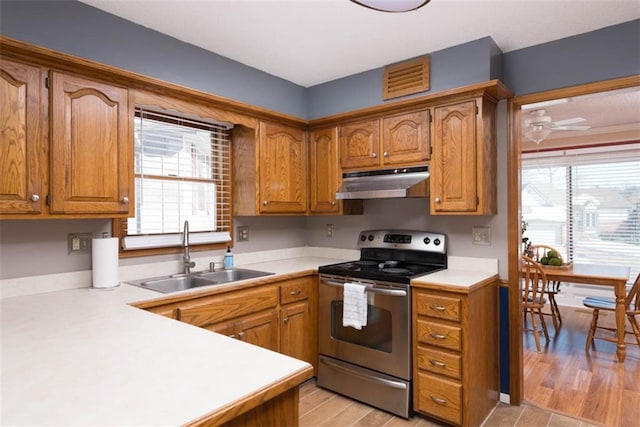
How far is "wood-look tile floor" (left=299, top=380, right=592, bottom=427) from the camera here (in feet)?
8.14

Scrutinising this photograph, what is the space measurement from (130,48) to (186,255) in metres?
1.43

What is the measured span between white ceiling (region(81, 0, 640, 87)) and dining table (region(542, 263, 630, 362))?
7.56 ft

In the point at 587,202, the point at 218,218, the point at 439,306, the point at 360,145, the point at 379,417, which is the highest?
the point at 360,145

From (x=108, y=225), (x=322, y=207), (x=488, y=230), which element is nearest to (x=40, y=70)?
(x=108, y=225)

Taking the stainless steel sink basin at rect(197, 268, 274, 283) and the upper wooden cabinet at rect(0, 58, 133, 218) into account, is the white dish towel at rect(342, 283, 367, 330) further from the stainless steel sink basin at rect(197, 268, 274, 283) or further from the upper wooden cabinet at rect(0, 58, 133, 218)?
the upper wooden cabinet at rect(0, 58, 133, 218)

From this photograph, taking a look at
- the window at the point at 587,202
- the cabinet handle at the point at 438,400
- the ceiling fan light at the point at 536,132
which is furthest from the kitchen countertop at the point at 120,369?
the window at the point at 587,202

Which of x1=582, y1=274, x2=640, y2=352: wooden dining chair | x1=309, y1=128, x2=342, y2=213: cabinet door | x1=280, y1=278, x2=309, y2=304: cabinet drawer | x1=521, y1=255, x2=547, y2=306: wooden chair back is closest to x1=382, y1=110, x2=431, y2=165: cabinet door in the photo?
x1=309, y1=128, x2=342, y2=213: cabinet door

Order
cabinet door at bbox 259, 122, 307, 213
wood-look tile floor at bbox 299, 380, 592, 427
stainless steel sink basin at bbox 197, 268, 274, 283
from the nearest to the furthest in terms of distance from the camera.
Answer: wood-look tile floor at bbox 299, 380, 592, 427 < stainless steel sink basin at bbox 197, 268, 274, 283 < cabinet door at bbox 259, 122, 307, 213

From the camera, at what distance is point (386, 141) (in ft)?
10.0

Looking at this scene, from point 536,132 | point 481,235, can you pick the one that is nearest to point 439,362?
point 481,235

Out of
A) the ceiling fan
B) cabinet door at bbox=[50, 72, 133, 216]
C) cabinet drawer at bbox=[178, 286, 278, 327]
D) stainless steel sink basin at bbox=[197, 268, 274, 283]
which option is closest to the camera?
cabinet door at bbox=[50, 72, 133, 216]

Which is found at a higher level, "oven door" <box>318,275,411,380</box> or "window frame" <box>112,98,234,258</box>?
"window frame" <box>112,98,234,258</box>

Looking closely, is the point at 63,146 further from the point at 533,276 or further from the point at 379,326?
the point at 533,276

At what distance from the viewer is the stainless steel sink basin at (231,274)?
9.50 ft
